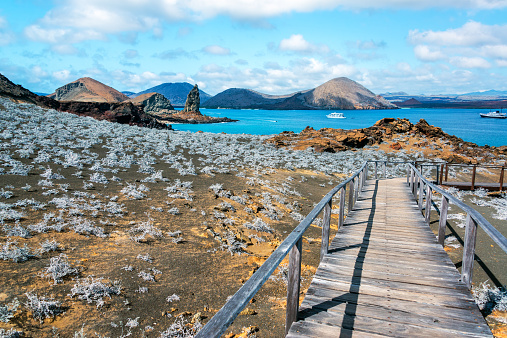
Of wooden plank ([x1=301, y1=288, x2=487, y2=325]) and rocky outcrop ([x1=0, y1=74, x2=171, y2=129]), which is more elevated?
rocky outcrop ([x1=0, y1=74, x2=171, y2=129])

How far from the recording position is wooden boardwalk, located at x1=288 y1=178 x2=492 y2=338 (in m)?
3.49

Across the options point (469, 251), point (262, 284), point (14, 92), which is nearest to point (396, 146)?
point (469, 251)

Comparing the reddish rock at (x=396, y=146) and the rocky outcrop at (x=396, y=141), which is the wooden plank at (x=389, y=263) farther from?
the reddish rock at (x=396, y=146)

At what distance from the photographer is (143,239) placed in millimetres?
7453

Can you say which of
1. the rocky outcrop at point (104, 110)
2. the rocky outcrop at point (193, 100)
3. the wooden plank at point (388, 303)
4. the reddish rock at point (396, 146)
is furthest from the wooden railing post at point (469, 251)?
the rocky outcrop at point (193, 100)

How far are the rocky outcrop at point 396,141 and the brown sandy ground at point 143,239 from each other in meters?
20.1

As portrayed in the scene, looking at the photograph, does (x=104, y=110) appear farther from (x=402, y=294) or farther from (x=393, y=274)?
(x=402, y=294)

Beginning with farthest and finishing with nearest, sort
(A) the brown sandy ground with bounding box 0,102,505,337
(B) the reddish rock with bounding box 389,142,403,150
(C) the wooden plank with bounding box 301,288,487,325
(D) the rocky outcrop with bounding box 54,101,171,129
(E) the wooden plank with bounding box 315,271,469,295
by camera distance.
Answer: (D) the rocky outcrop with bounding box 54,101,171,129, (B) the reddish rock with bounding box 389,142,403,150, (A) the brown sandy ground with bounding box 0,102,505,337, (E) the wooden plank with bounding box 315,271,469,295, (C) the wooden plank with bounding box 301,288,487,325

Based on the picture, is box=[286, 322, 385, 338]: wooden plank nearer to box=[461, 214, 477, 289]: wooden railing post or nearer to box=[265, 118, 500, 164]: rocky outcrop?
box=[461, 214, 477, 289]: wooden railing post

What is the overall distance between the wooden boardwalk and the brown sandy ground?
1297mm

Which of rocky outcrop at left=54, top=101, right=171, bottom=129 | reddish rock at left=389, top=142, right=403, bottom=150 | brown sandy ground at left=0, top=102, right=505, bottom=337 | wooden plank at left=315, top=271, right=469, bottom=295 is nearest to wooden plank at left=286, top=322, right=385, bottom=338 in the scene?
wooden plank at left=315, top=271, right=469, bottom=295

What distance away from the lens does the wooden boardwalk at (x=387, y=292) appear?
3.49 meters

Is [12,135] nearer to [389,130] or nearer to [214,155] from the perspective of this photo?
[214,155]

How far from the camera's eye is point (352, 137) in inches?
1427
